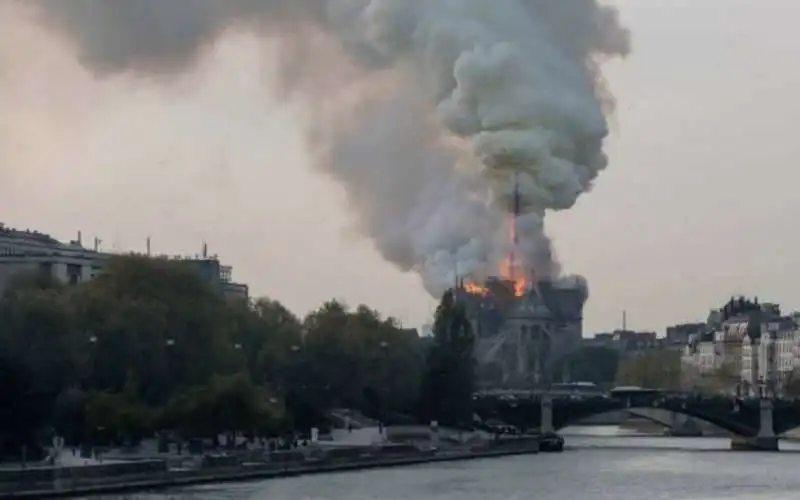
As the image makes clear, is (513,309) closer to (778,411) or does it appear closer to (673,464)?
(778,411)

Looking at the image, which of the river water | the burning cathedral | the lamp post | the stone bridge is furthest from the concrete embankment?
the burning cathedral

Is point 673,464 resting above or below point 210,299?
below

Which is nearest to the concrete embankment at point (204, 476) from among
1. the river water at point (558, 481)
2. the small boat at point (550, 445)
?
the river water at point (558, 481)

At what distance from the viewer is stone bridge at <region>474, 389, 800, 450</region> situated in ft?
260

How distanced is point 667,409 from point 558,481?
31247mm

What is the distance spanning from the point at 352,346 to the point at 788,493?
2513cm

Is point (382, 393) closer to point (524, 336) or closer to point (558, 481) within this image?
point (558, 481)

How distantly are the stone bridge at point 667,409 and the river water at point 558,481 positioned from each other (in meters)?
7.33

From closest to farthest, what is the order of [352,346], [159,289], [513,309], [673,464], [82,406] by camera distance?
[82,406] < [159,289] < [673,464] < [352,346] < [513,309]

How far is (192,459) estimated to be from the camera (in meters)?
48.0

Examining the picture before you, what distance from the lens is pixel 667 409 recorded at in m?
82.6

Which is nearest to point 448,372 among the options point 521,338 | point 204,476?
point 204,476

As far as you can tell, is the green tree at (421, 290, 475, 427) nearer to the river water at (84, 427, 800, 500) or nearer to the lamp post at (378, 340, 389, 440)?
the lamp post at (378, 340, 389, 440)

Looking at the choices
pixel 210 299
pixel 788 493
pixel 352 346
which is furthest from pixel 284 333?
pixel 788 493
